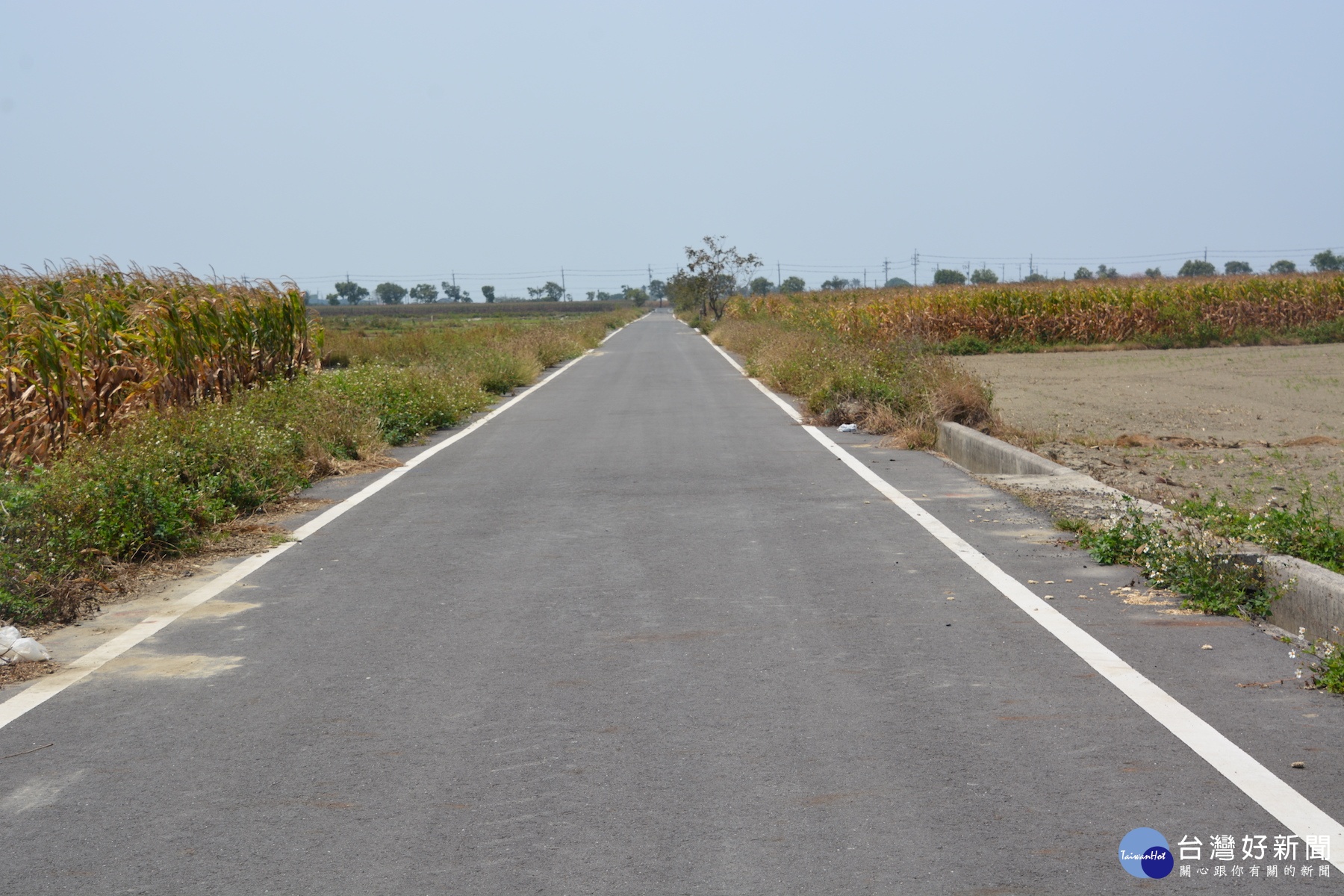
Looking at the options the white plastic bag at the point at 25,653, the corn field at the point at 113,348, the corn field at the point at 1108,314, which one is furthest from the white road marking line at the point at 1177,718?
the corn field at the point at 1108,314

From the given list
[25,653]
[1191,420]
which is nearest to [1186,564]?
[25,653]

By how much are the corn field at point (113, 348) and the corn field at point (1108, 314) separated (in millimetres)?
24289

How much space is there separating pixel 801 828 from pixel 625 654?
2.01 metres

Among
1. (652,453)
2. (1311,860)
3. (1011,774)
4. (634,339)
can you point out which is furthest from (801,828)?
(634,339)

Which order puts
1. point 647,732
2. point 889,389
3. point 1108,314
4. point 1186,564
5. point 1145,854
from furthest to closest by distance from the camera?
point 1108,314 → point 889,389 → point 1186,564 → point 647,732 → point 1145,854

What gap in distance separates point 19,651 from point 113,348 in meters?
6.88

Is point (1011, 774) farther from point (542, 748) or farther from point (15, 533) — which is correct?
point (15, 533)

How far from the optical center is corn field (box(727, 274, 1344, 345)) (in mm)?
38281

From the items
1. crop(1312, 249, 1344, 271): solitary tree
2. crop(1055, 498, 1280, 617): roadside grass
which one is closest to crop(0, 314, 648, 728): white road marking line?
crop(1055, 498, 1280, 617): roadside grass

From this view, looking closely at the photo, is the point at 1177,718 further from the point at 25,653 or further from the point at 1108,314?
the point at 1108,314

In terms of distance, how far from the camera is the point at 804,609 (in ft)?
21.2

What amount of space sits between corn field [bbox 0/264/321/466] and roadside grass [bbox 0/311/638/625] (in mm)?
399

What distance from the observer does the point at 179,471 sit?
927cm

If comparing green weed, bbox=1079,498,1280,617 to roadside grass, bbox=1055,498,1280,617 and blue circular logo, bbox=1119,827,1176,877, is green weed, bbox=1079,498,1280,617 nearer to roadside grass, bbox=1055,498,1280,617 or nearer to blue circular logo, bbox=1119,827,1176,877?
roadside grass, bbox=1055,498,1280,617
